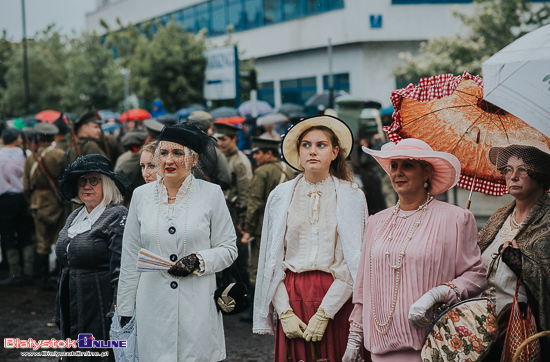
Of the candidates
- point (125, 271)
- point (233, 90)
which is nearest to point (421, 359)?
point (125, 271)

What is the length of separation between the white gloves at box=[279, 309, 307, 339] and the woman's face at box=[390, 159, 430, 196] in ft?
3.83

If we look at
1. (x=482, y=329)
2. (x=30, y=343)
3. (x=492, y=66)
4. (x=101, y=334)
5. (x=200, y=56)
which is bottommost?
(x=30, y=343)

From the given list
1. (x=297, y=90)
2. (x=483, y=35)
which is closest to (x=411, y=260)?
(x=483, y=35)

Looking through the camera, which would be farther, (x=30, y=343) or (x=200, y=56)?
(x=200, y=56)

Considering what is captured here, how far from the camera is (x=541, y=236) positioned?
421cm

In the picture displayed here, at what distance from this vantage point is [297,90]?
36750 mm

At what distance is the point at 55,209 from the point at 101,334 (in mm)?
5894

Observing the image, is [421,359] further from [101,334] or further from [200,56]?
[200,56]

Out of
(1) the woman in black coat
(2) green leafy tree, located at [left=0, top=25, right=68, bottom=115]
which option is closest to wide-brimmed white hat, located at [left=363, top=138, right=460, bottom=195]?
(1) the woman in black coat

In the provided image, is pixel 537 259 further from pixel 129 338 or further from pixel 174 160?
pixel 129 338

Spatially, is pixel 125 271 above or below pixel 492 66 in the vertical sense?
below

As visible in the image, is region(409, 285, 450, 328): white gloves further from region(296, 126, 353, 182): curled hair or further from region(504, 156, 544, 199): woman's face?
region(296, 126, 353, 182): curled hair

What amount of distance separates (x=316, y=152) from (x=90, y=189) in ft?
5.91

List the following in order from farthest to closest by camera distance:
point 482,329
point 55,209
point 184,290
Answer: point 55,209, point 184,290, point 482,329
